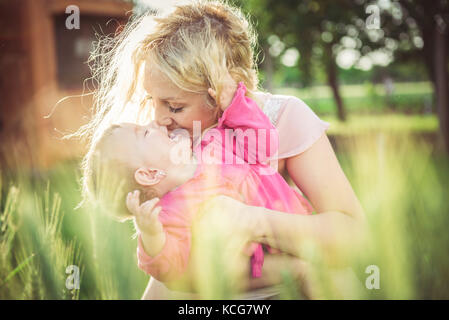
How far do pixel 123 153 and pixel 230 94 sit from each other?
39 cm

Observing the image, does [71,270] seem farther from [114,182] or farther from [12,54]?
[12,54]

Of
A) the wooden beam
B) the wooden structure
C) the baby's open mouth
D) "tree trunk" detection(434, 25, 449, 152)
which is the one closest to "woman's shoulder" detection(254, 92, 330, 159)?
the baby's open mouth

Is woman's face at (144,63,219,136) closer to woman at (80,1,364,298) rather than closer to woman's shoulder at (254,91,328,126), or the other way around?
woman at (80,1,364,298)

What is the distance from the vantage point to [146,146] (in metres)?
1.46

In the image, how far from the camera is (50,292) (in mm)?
1704

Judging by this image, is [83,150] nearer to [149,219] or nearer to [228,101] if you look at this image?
[228,101]

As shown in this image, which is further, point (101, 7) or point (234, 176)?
point (101, 7)

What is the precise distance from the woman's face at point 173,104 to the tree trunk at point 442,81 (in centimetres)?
484

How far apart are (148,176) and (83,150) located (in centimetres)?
403

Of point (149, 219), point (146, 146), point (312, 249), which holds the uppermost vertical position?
point (146, 146)

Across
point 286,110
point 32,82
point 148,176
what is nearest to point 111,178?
point 148,176

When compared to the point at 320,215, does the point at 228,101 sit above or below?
above

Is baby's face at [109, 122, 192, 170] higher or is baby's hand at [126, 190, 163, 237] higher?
baby's face at [109, 122, 192, 170]

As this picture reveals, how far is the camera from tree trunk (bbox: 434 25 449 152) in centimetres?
548
